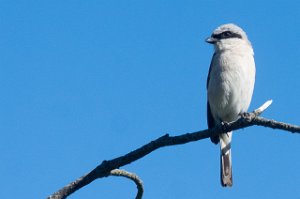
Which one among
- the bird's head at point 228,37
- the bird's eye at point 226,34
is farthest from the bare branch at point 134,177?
the bird's eye at point 226,34

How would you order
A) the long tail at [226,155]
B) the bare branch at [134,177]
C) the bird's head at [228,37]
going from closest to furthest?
1. the bare branch at [134,177]
2. the long tail at [226,155]
3. the bird's head at [228,37]

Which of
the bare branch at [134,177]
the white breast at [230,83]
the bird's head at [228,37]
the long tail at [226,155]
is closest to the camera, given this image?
the bare branch at [134,177]

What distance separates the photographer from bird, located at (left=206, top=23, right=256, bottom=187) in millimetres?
7098

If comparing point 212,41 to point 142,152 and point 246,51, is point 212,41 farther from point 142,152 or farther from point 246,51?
point 142,152

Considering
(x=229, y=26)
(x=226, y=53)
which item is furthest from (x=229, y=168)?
(x=229, y=26)

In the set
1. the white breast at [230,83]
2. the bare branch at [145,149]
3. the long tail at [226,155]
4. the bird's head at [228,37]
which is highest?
the bird's head at [228,37]

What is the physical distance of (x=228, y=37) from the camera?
7961 mm

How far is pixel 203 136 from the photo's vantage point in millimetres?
3650

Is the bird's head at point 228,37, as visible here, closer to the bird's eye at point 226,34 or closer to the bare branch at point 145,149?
the bird's eye at point 226,34

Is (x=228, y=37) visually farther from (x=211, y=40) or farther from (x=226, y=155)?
(x=226, y=155)

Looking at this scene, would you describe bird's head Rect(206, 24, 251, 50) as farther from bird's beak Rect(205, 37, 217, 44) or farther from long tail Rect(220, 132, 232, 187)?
long tail Rect(220, 132, 232, 187)

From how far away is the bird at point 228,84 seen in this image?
7098 millimetres

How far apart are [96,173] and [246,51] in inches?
195

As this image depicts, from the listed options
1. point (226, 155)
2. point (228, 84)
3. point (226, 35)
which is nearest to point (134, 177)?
point (228, 84)
